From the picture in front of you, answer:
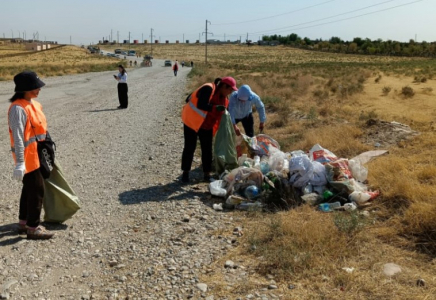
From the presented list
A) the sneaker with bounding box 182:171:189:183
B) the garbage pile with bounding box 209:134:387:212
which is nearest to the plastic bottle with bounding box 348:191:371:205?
the garbage pile with bounding box 209:134:387:212

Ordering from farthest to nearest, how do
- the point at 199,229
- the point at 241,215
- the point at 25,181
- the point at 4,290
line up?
the point at 241,215 → the point at 199,229 → the point at 25,181 → the point at 4,290

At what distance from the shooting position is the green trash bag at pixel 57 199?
4.63m

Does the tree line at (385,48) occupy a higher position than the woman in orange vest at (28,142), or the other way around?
the tree line at (385,48)

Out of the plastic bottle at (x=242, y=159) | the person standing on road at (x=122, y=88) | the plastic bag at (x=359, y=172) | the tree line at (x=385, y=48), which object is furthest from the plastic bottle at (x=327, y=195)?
the tree line at (x=385, y=48)

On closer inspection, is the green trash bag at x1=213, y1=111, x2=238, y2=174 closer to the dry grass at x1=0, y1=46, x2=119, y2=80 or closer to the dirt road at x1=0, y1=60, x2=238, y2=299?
the dirt road at x1=0, y1=60, x2=238, y2=299

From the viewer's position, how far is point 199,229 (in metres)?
4.82

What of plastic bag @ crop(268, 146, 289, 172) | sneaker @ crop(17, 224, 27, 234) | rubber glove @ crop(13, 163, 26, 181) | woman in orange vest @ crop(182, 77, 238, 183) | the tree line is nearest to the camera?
rubber glove @ crop(13, 163, 26, 181)

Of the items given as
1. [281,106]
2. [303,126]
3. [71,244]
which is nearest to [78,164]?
[71,244]

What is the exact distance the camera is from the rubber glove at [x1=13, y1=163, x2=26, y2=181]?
3891 mm

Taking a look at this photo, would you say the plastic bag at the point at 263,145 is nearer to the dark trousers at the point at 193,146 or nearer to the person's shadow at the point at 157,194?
the dark trousers at the point at 193,146

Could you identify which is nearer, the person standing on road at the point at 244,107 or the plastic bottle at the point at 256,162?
the plastic bottle at the point at 256,162

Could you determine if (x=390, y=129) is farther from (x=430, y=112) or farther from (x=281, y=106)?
(x=430, y=112)

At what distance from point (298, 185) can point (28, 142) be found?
337 centimetres

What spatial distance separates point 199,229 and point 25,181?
1956mm
